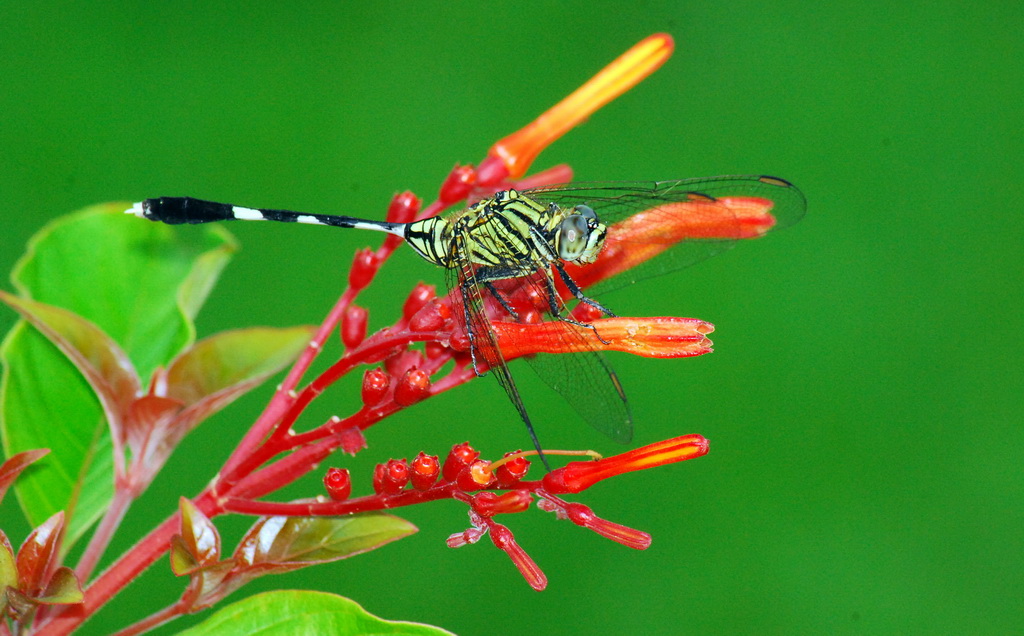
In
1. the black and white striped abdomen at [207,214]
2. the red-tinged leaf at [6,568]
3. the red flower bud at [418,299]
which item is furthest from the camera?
the black and white striped abdomen at [207,214]

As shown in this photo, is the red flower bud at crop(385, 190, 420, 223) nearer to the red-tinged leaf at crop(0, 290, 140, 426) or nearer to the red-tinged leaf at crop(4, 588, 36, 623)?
the red-tinged leaf at crop(0, 290, 140, 426)

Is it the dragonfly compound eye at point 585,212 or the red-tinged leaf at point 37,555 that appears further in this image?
the dragonfly compound eye at point 585,212

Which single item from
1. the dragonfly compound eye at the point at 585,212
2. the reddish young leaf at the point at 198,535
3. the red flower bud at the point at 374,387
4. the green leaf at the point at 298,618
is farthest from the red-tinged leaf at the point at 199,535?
the dragonfly compound eye at the point at 585,212

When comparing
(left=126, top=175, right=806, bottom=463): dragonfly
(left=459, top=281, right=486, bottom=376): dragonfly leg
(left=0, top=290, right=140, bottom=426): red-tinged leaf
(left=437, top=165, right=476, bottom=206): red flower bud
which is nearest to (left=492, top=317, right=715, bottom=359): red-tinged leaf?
(left=126, top=175, right=806, bottom=463): dragonfly

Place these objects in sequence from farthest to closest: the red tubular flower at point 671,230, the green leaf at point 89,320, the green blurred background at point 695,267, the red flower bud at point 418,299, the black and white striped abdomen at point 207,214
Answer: the green blurred background at point 695,267 → the black and white striped abdomen at point 207,214 → the green leaf at point 89,320 → the red tubular flower at point 671,230 → the red flower bud at point 418,299

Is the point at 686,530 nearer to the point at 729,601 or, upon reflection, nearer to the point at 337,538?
the point at 729,601

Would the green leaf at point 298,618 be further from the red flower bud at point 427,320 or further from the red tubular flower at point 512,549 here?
the red flower bud at point 427,320

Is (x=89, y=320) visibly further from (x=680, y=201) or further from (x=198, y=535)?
(x=680, y=201)

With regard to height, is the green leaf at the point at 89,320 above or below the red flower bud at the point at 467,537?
above
